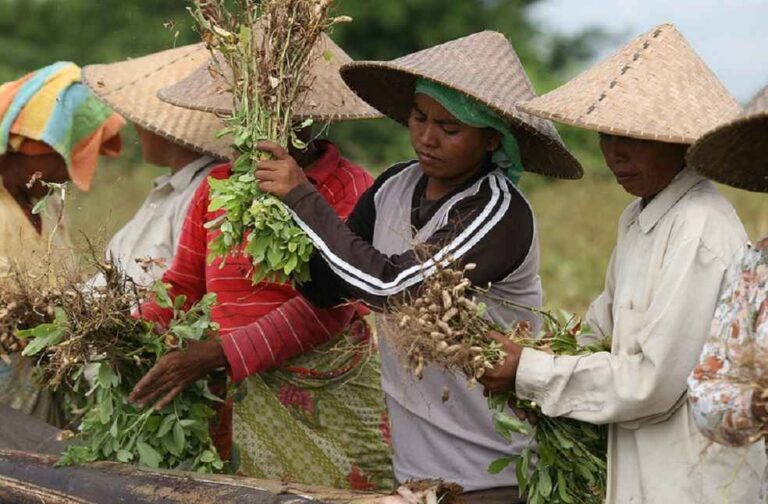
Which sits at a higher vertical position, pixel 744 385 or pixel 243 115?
pixel 243 115

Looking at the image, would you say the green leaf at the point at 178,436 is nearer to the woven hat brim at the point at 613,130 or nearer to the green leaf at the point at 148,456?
the green leaf at the point at 148,456

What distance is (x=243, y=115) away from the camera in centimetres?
326

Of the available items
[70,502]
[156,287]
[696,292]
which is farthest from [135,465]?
[696,292]

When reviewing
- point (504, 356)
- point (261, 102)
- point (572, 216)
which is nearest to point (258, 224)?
point (261, 102)

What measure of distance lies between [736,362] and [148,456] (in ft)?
6.21

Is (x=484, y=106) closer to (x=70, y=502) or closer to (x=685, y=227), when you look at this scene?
(x=685, y=227)

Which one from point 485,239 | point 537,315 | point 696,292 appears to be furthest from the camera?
point 537,315

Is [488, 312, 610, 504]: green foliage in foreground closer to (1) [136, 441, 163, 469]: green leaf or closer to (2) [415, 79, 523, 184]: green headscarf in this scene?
(2) [415, 79, 523, 184]: green headscarf

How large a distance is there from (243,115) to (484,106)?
0.60m

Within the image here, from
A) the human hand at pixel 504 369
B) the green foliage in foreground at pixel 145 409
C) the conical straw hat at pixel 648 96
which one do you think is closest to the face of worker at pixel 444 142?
the conical straw hat at pixel 648 96

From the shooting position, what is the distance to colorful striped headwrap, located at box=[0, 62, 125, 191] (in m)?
4.48

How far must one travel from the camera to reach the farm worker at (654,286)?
2.70m

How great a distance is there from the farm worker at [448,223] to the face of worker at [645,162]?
338mm

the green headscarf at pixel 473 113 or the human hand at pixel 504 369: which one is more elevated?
the green headscarf at pixel 473 113
